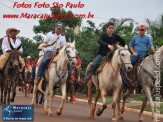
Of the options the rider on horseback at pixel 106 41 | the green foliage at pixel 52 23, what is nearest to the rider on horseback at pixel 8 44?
the rider on horseback at pixel 106 41

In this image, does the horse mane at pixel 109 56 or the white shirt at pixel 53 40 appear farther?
the white shirt at pixel 53 40

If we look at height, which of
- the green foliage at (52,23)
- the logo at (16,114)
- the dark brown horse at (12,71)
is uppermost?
the green foliage at (52,23)

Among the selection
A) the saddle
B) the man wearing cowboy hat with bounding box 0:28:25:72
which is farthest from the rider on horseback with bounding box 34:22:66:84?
the man wearing cowboy hat with bounding box 0:28:25:72

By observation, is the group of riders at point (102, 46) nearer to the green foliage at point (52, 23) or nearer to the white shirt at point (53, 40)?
the white shirt at point (53, 40)

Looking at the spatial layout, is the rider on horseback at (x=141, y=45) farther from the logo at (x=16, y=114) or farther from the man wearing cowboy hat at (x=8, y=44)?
the man wearing cowboy hat at (x=8, y=44)

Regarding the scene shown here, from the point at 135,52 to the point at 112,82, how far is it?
1.39 m

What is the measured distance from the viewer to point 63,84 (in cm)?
1374

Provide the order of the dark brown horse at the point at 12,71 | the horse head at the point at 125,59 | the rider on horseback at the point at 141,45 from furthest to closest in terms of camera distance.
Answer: the dark brown horse at the point at 12,71 → the rider on horseback at the point at 141,45 → the horse head at the point at 125,59

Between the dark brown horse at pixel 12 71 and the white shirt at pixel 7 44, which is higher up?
the white shirt at pixel 7 44

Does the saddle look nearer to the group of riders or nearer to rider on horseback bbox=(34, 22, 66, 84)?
the group of riders

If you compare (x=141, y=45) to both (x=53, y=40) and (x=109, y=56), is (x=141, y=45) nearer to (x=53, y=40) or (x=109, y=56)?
(x=109, y=56)

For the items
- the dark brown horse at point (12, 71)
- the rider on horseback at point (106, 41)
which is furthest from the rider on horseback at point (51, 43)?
the dark brown horse at point (12, 71)

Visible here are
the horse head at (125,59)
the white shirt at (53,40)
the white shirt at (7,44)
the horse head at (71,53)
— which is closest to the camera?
the horse head at (125,59)

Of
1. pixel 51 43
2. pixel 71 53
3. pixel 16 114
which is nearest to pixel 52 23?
pixel 51 43
